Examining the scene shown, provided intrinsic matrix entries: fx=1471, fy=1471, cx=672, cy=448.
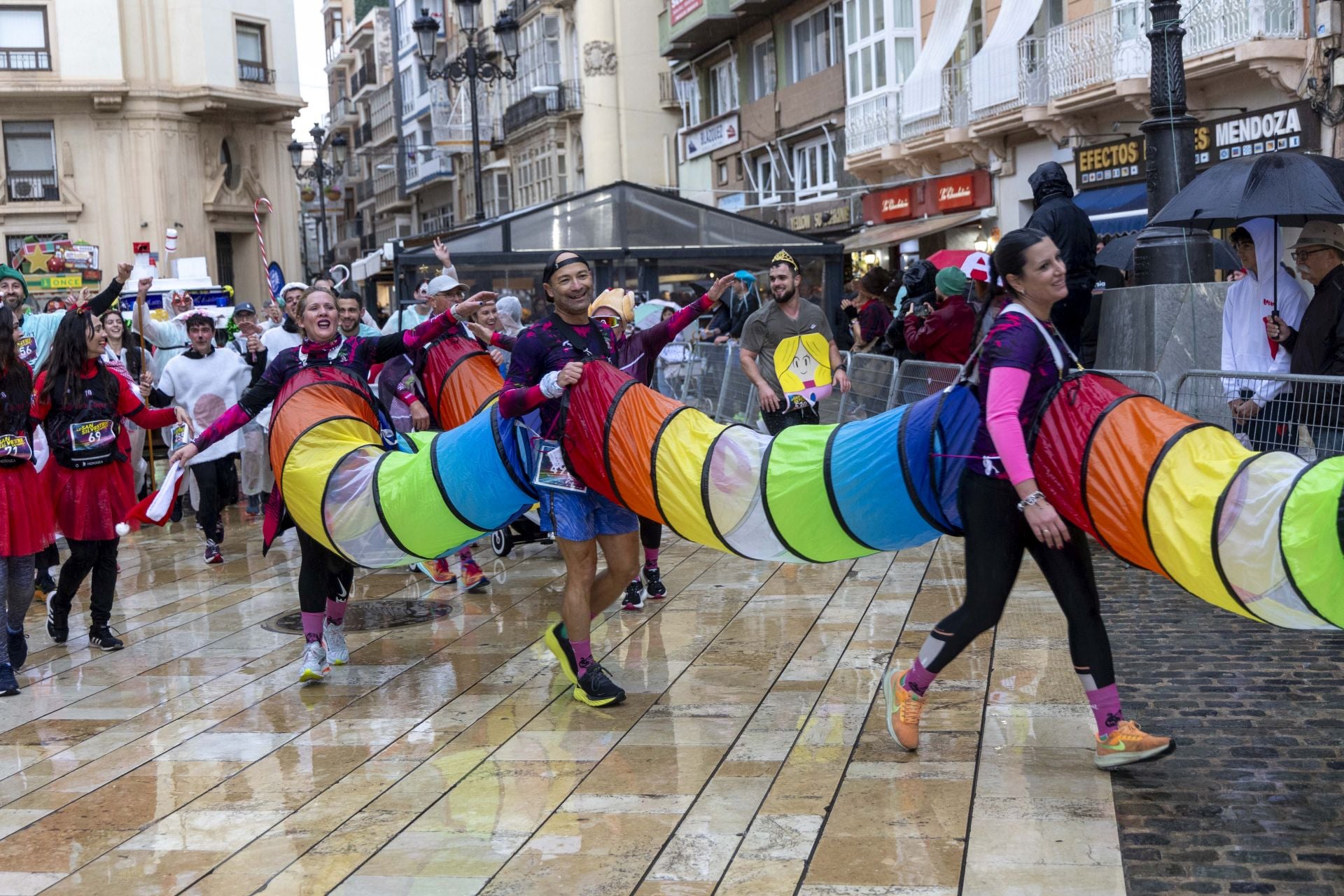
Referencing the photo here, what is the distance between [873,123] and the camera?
94.8 ft

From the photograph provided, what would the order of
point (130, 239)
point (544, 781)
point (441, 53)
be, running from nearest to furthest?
1. point (544, 781)
2. point (130, 239)
3. point (441, 53)

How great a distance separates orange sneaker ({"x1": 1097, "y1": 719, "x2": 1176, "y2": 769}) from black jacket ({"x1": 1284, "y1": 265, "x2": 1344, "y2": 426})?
2621 millimetres

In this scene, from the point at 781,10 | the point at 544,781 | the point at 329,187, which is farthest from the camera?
the point at 329,187

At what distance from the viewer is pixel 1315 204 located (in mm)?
7820

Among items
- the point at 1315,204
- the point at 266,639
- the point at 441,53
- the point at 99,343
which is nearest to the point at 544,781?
the point at 266,639

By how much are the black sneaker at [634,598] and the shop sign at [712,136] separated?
101 feet

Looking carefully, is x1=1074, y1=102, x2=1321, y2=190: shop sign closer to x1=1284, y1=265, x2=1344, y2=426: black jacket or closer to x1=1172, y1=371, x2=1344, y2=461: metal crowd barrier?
x1=1172, y1=371, x2=1344, y2=461: metal crowd barrier

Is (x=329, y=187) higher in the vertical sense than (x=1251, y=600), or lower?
higher

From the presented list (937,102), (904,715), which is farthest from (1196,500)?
(937,102)

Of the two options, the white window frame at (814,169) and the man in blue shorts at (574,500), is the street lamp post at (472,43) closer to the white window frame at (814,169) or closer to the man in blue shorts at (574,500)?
the white window frame at (814,169)

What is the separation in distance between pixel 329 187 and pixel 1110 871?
49.1m

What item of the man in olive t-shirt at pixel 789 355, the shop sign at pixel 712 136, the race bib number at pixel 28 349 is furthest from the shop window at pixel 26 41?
the man in olive t-shirt at pixel 789 355

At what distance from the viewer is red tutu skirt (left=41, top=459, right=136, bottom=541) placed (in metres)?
7.80

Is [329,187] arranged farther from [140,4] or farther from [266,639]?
[266,639]
